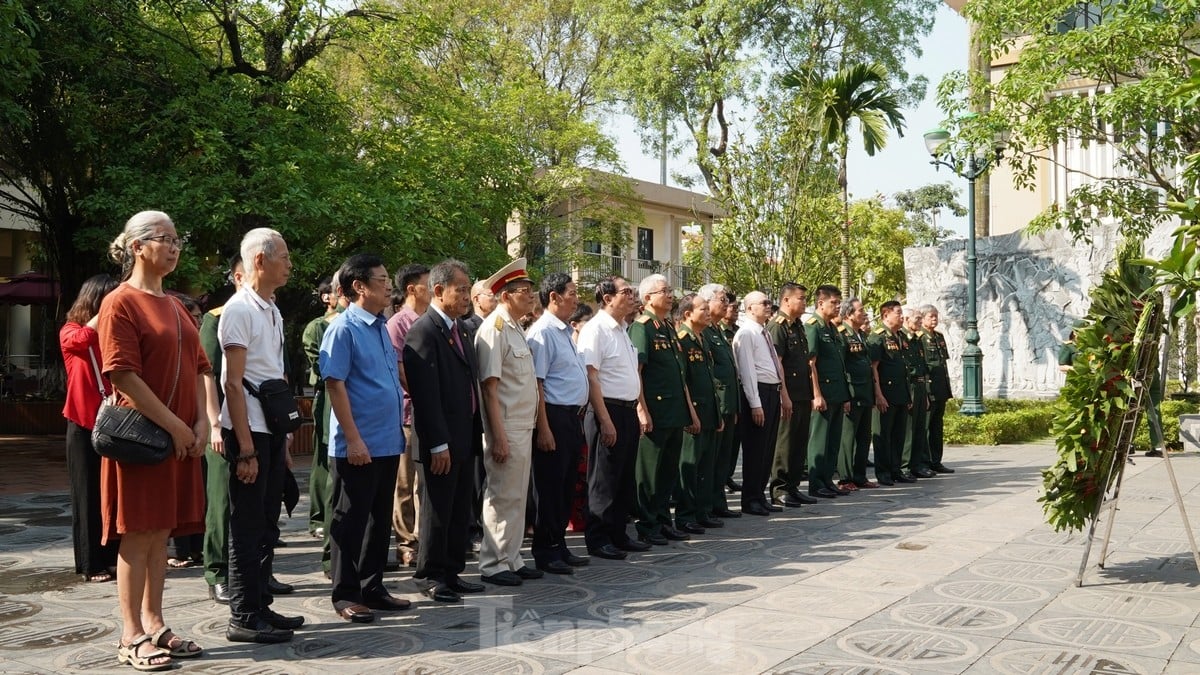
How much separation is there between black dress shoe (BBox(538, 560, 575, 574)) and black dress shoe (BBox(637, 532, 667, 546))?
3.41 ft

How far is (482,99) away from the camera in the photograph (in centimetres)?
2325

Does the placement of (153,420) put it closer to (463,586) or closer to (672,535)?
(463,586)

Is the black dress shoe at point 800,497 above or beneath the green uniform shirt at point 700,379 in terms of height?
beneath

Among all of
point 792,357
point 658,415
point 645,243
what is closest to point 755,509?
point 792,357

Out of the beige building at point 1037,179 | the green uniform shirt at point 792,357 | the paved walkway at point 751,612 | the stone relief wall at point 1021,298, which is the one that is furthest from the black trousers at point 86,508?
the beige building at point 1037,179

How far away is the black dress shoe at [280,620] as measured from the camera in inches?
198

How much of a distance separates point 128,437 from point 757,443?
18.4 ft

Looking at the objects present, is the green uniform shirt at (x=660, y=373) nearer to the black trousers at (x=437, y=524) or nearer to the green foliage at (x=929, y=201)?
the black trousers at (x=437, y=524)

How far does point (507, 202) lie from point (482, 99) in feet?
22.0

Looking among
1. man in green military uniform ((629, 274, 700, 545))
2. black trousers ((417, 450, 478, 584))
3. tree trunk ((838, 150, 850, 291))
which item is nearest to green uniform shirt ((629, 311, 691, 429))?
man in green military uniform ((629, 274, 700, 545))

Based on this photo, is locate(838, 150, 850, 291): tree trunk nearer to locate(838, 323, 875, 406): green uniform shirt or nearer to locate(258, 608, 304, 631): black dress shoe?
locate(838, 323, 875, 406): green uniform shirt

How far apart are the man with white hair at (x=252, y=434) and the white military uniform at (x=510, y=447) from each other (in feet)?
4.68

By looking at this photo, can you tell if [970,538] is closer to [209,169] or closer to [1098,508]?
[1098,508]

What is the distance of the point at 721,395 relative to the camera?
8523 mm
